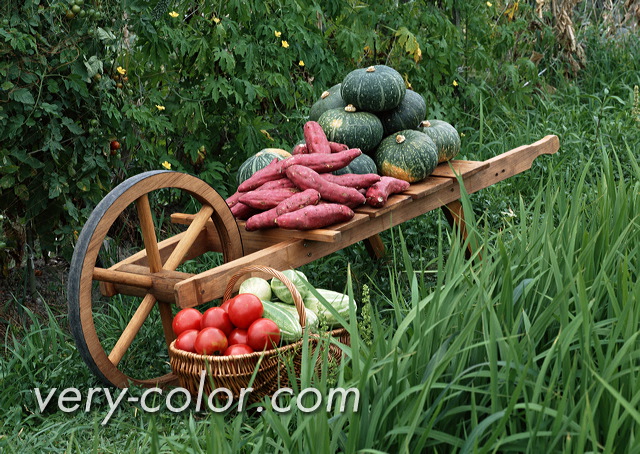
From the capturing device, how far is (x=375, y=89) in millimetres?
3572

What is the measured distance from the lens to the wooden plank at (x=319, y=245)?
2.69 meters

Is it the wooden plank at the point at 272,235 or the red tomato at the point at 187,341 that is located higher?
the wooden plank at the point at 272,235

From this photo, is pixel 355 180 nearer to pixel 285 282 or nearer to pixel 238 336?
pixel 285 282

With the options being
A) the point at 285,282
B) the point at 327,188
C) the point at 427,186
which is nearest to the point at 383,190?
the point at 327,188

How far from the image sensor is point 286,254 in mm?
A: 2955

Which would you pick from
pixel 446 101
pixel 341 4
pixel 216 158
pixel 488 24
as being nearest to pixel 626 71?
pixel 488 24

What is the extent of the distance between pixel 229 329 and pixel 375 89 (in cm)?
138

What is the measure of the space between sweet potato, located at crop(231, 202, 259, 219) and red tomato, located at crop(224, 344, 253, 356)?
2.46 feet

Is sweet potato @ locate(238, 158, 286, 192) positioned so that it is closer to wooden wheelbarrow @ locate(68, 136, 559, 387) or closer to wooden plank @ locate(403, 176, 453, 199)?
wooden wheelbarrow @ locate(68, 136, 559, 387)

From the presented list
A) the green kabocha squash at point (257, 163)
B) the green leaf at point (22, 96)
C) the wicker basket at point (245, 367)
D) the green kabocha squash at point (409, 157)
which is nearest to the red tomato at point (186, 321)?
the wicker basket at point (245, 367)

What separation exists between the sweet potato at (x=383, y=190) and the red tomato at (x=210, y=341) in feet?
2.79

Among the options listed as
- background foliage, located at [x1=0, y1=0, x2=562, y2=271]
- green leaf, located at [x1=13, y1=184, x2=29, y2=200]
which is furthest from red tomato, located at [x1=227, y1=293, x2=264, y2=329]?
green leaf, located at [x1=13, y1=184, x2=29, y2=200]

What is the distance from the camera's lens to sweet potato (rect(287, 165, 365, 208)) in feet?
10.2

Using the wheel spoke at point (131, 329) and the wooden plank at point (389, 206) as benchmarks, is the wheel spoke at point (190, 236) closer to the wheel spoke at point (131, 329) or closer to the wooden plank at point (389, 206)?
the wheel spoke at point (131, 329)
